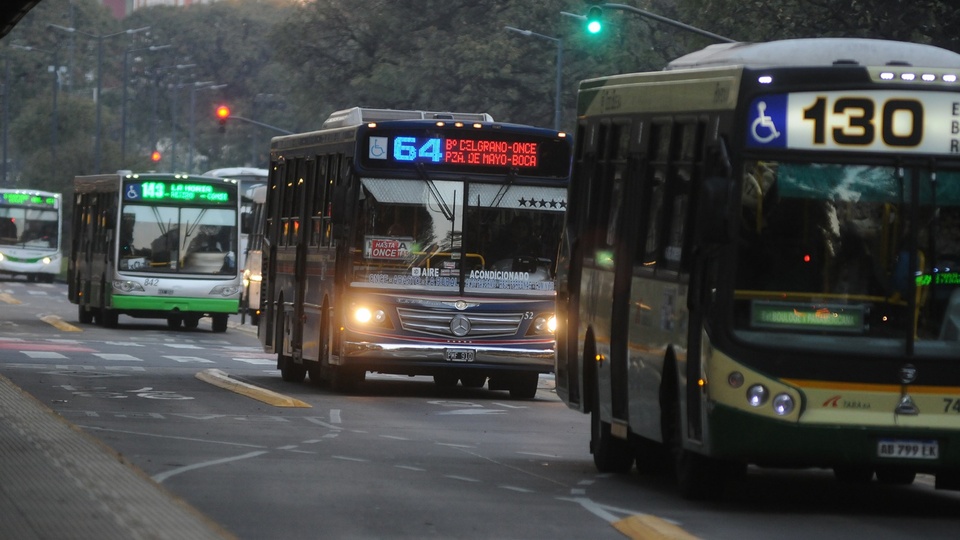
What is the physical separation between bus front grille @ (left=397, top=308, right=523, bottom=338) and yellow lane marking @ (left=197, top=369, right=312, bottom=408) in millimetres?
1635

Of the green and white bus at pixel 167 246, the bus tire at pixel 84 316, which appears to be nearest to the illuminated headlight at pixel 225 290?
the green and white bus at pixel 167 246

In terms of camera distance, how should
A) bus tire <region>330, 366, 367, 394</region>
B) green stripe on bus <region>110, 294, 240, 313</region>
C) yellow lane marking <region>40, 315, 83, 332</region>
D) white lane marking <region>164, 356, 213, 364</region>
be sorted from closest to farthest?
bus tire <region>330, 366, 367, 394</region> < white lane marking <region>164, 356, 213, 364</region> < yellow lane marking <region>40, 315, 83, 332</region> < green stripe on bus <region>110, 294, 240, 313</region>

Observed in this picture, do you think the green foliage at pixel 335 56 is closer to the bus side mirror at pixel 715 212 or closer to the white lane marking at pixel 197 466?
the white lane marking at pixel 197 466

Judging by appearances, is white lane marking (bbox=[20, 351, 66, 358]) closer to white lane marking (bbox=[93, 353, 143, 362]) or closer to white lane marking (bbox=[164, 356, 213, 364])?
white lane marking (bbox=[93, 353, 143, 362])

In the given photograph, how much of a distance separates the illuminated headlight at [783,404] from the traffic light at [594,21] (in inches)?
945

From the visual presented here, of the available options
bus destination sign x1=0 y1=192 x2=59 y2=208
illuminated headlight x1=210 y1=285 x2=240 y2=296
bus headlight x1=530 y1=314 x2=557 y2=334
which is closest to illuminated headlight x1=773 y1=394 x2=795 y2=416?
bus headlight x1=530 y1=314 x2=557 y2=334

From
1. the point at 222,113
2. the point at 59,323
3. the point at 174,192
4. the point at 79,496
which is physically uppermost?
the point at 222,113

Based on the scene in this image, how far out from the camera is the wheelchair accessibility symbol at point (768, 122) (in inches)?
497

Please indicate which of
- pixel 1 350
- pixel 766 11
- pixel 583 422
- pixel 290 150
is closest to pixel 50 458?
pixel 583 422

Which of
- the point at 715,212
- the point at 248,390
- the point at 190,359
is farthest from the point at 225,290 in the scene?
the point at 715,212

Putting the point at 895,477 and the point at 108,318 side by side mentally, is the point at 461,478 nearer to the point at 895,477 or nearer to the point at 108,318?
the point at 895,477

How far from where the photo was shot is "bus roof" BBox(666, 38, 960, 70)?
13.1m

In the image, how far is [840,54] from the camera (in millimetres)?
13156

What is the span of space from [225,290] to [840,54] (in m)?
31.3
